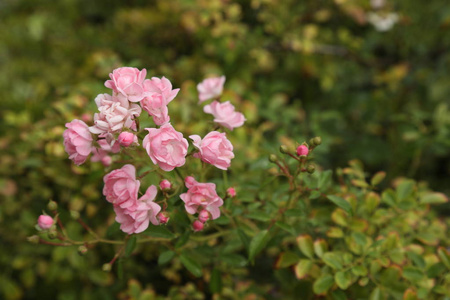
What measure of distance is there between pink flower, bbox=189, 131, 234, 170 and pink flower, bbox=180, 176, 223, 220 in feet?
0.17

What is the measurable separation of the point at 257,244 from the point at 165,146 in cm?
35

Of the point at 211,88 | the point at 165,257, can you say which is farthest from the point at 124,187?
the point at 211,88

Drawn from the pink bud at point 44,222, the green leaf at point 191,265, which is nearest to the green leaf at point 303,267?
the green leaf at point 191,265

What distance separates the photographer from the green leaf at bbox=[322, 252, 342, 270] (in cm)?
94

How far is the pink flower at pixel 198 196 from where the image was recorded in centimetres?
79

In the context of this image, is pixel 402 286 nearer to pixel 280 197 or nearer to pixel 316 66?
pixel 280 197

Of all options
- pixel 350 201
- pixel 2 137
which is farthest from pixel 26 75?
pixel 350 201

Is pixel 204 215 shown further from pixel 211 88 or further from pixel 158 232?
pixel 211 88

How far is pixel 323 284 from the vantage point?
94cm

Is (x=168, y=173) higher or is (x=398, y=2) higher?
(x=398, y=2)

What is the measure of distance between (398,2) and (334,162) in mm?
956

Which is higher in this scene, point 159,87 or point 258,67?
point 159,87

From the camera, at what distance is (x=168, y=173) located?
853 mm

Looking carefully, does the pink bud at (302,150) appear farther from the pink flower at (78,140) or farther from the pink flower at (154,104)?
the pink flower at (78,140)
